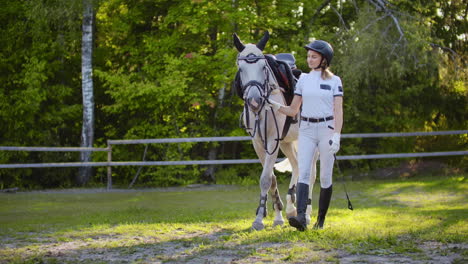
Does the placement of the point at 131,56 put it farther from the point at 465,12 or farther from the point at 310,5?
the point at 465,12

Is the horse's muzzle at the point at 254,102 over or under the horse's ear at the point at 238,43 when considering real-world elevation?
under

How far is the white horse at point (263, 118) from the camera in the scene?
6.70 m

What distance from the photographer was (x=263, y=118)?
24.0 ft

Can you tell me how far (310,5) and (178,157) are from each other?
539 cm

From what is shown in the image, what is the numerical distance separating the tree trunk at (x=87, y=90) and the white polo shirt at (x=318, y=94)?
993 cm

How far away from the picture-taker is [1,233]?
716 centimetres

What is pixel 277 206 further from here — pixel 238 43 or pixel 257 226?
pixel 238 43

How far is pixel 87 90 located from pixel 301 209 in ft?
33.4

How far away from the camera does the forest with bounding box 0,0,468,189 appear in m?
14.2

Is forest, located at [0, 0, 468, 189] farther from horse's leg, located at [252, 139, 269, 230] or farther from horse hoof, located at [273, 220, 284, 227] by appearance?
horse hoof, located at [273, 220, 284, 227]

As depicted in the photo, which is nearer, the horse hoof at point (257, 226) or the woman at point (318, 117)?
the woman at point (318, 117)

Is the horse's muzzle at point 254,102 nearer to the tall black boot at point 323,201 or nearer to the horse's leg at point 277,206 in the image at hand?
the tall black boot at point 323,201

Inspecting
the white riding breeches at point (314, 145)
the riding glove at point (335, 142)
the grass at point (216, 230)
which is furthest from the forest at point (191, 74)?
the riding glove at point (335, 142)

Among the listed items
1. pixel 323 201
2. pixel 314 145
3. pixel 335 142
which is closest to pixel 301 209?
pixel 323 201
